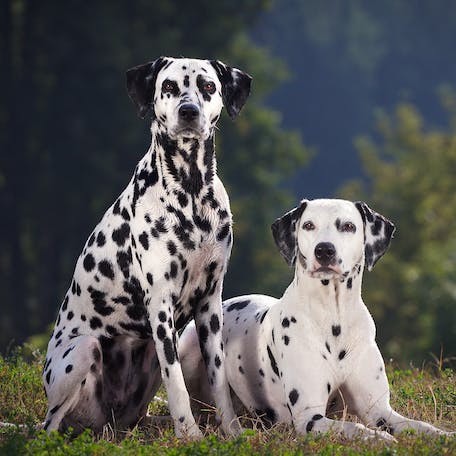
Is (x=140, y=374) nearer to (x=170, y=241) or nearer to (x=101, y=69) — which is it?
Result: (x=170, y=241)

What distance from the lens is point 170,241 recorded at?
836 cm

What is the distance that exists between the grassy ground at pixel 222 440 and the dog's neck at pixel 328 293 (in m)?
0.88

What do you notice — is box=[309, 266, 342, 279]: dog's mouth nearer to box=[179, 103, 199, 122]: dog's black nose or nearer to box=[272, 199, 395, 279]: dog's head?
box=[272, 199, 395, 279]: dog's head

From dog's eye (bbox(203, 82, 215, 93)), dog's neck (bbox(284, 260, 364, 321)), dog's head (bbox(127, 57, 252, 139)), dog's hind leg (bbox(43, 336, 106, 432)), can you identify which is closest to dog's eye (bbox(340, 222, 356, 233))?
dog's neck (bbox(284, 260, 364, 321))

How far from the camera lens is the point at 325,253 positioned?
7.96 meters

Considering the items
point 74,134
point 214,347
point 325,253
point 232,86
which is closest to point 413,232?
point 74,134

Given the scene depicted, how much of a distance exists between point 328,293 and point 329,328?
25cm

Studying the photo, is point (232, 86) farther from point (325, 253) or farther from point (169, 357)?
point (169, 357)

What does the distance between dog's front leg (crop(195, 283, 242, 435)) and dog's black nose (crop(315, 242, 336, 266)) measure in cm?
98

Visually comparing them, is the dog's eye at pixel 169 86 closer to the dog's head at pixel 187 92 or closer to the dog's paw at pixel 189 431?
the dog's head at pixel 187 92

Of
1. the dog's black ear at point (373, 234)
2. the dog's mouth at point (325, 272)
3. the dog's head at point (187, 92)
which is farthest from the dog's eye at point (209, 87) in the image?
the dog's mouth at point (325, 272)

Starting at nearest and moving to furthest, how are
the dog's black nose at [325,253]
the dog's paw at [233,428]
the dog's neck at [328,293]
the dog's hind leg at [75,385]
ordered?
the dog's black nose at [325,253] < the dog's neck at [328,293] < the dog's paw at [233,428] < the dog's hind leg at [75,385]

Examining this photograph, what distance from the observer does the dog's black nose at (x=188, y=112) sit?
323 inches

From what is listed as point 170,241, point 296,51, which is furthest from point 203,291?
point 296,51
